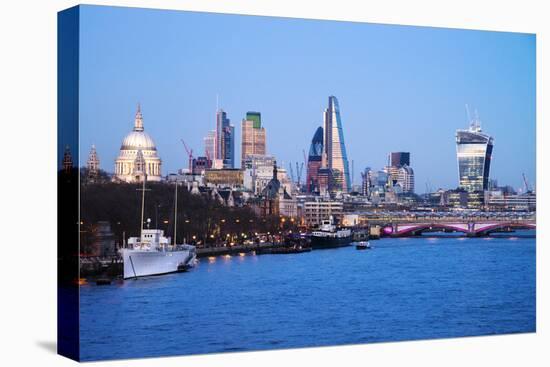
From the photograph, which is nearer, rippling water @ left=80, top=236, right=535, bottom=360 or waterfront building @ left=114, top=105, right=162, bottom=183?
rippling water @ left=80, top=236, right=535, bottom=360

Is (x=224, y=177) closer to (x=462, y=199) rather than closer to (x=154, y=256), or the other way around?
(x=154, y=256)

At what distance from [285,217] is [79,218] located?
245 inches

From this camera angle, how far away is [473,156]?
62.6ft

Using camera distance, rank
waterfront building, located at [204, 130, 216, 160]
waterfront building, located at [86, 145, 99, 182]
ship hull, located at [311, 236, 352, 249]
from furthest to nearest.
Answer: ship hull, located at [311, 236, 352, 249] → waterfront building, located at [204, 130, 216, 160] → waterfront building, located at [86, 145, 99, 182]

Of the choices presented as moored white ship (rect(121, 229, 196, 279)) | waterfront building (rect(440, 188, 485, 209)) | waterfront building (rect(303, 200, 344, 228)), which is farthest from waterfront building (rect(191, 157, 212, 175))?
waterfront building (rect(440, 188, 485, 209))

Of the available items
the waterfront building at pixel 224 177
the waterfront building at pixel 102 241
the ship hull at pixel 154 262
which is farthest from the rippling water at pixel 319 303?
the waterfront building at pixel 224 177

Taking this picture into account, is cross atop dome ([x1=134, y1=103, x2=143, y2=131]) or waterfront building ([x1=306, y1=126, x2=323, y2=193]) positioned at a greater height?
cross atop dome ([x1=134, y1=103, x2=143, y2=131])

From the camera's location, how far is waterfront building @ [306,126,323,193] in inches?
718

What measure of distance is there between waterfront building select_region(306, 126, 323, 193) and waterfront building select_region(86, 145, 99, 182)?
9.33 feet

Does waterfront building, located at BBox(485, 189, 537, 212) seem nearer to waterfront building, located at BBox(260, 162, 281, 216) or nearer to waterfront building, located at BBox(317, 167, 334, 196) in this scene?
waterfront building, located at BBox(317, 167, 334, 196)

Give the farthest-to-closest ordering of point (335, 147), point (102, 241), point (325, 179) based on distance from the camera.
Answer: point (325, 179) < point (335, 147) < point (102, 241)

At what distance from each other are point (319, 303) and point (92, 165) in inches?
123

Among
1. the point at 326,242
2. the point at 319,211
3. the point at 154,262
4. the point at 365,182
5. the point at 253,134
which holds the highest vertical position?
the point at 253,134

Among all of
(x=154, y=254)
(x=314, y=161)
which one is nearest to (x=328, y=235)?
(x=314, y=161)
